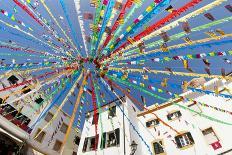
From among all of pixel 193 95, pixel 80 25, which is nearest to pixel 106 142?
pixel 193 95

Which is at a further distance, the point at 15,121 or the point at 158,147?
the point at 15,121

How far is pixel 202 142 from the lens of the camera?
15.7 m

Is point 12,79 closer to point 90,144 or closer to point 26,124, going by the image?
point 26,124

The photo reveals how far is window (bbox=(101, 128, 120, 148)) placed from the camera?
59.7 ft

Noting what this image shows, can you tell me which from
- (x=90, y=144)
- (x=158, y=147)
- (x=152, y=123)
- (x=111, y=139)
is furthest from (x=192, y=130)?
(x=90, y=144)

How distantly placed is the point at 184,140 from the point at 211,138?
1987 millimetres

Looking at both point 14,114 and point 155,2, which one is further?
point 14,114

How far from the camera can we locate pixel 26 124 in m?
23.9

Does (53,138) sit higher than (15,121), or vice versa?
(15,121)

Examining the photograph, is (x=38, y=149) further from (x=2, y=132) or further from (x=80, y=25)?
(x=80, y=25)

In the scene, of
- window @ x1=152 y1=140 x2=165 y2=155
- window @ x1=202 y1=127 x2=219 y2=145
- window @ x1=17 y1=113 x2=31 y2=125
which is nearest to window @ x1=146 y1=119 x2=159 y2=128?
window @ x1=152 y1=140 x2=165 y2=155

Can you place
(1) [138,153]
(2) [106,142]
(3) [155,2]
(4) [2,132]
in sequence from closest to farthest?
(3) [155,2]
(1) [138,153]
(2) [106,142]
(4) [2,132]

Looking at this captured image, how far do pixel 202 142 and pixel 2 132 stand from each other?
1782 cm

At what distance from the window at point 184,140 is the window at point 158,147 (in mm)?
1328
